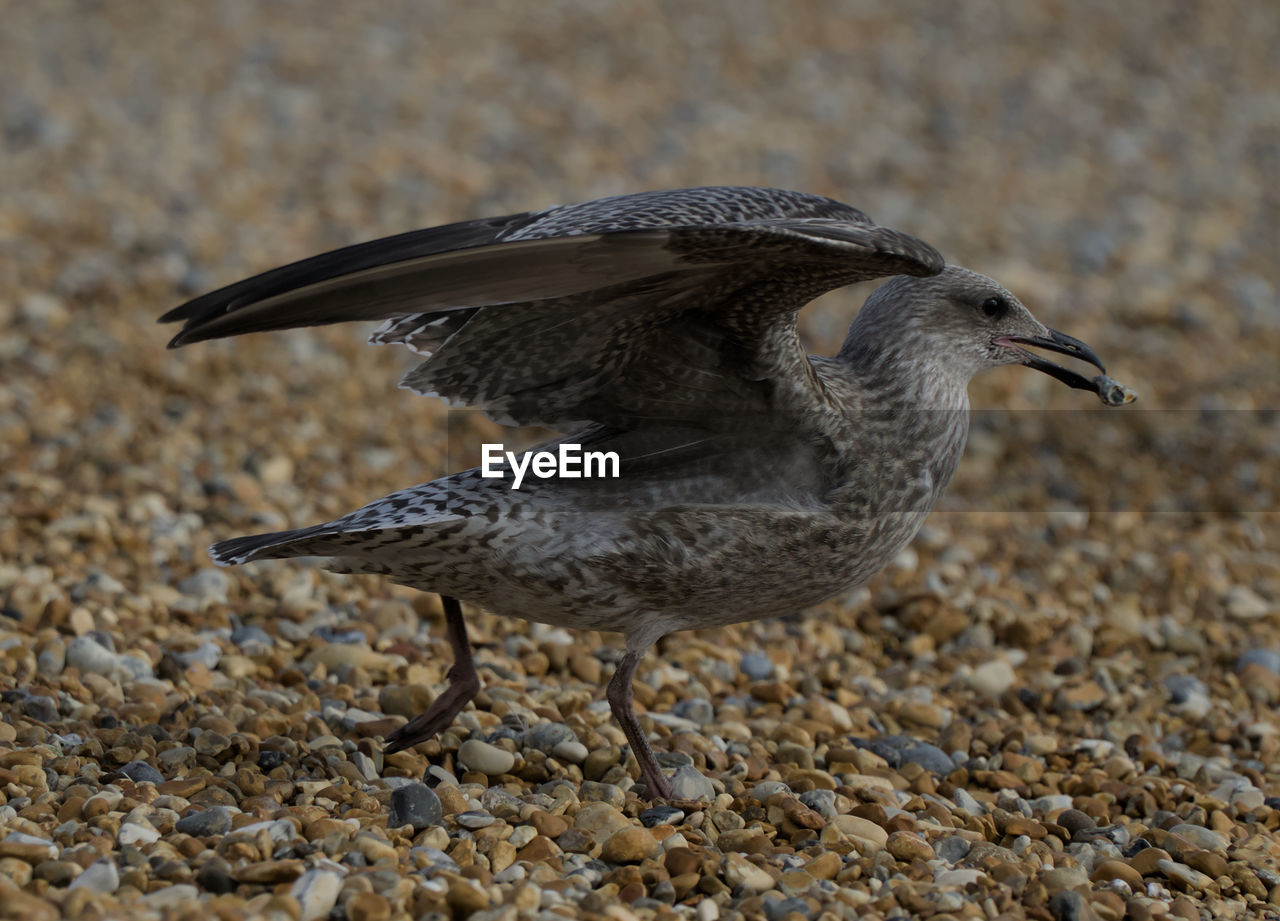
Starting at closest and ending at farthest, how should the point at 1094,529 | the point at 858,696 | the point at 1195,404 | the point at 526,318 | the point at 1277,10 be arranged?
the point at 526,318 < the point at 858,696 < the point at 1094,529 < the point at 1195,404 < the point at 1277,10

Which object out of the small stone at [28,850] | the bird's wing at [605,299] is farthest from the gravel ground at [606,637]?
the bird's wing at [605,299]

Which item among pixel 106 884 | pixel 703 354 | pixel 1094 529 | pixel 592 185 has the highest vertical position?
pixel 592 185

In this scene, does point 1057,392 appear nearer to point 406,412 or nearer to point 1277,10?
point 406,412

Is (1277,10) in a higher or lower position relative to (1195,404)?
higher

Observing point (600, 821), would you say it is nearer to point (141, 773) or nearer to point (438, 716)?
point (438, 716)

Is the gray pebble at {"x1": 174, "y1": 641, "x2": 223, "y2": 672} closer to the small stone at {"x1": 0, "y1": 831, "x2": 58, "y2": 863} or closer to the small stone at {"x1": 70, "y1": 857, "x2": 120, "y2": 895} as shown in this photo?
the small stone at {"x1": 0, "y1": 831, "x2": 58, "y2": 863}

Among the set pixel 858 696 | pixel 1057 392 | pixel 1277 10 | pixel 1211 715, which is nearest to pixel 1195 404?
pixel 1057 392
